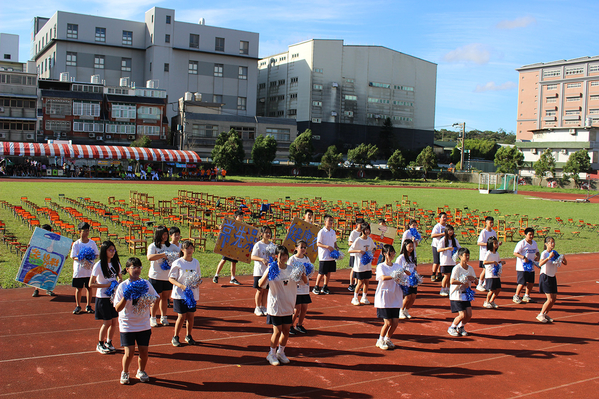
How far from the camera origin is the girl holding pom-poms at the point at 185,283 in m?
8.18

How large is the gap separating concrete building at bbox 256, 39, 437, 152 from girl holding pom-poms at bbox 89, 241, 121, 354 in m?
88.6

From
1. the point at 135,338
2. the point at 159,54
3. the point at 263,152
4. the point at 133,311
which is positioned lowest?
the point at 135,338

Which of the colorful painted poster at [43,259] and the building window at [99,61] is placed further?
the building window at [99,61]

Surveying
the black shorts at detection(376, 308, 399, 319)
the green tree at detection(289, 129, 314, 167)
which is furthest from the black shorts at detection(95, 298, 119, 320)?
the green tree at detection(289, 129, 314, 167)

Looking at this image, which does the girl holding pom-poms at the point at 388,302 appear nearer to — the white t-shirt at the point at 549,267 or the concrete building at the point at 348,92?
the white t-shirt at the point at 549,267

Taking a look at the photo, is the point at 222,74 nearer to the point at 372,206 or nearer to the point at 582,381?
the point at 372,206

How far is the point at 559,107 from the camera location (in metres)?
100

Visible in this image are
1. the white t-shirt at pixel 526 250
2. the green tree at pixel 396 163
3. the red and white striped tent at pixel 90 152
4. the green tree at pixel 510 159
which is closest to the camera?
the white t-shirt at pixel 526 250

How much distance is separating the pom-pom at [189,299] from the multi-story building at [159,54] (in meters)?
80.9

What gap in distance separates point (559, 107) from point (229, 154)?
241 ft

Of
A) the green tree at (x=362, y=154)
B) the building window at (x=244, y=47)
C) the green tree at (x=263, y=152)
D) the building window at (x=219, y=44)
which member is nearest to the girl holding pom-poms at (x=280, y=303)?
the green tree at (x=263, y=152)

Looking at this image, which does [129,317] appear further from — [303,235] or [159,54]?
[159,54]

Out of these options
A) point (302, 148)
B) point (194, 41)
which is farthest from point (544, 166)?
point (194, 41)

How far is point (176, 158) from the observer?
2415 inches
